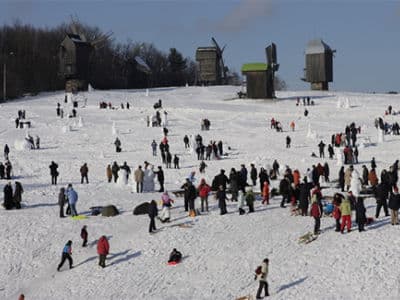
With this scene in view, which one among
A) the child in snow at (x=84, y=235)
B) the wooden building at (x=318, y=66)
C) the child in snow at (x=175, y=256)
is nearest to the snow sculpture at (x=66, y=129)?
the child in snow at (x=84, y=235)

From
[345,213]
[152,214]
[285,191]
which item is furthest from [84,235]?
[345,213]

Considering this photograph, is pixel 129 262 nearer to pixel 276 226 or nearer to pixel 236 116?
pixel 276 226

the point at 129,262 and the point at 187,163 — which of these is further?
the point at 187,163

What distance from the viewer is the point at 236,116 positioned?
59.5m

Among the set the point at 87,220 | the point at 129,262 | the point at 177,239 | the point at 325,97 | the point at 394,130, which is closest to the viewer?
the point at 129,262

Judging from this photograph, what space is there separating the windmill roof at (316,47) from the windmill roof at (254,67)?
19968mm

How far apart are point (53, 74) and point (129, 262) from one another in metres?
81.8

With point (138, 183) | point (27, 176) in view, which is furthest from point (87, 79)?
point (138, 183)

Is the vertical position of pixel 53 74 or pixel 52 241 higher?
pixel 53 74

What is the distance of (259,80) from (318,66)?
1999 cm

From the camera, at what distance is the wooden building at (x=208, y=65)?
4299 inches

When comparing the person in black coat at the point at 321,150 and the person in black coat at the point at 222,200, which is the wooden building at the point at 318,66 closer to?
the person in black coat at the point at 321,150

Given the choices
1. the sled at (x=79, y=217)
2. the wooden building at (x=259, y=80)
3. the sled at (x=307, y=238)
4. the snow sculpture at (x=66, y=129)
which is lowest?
the sled at (x=307, y=238)

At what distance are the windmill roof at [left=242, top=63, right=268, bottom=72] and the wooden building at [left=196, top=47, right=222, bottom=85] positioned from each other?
32.5 metres
